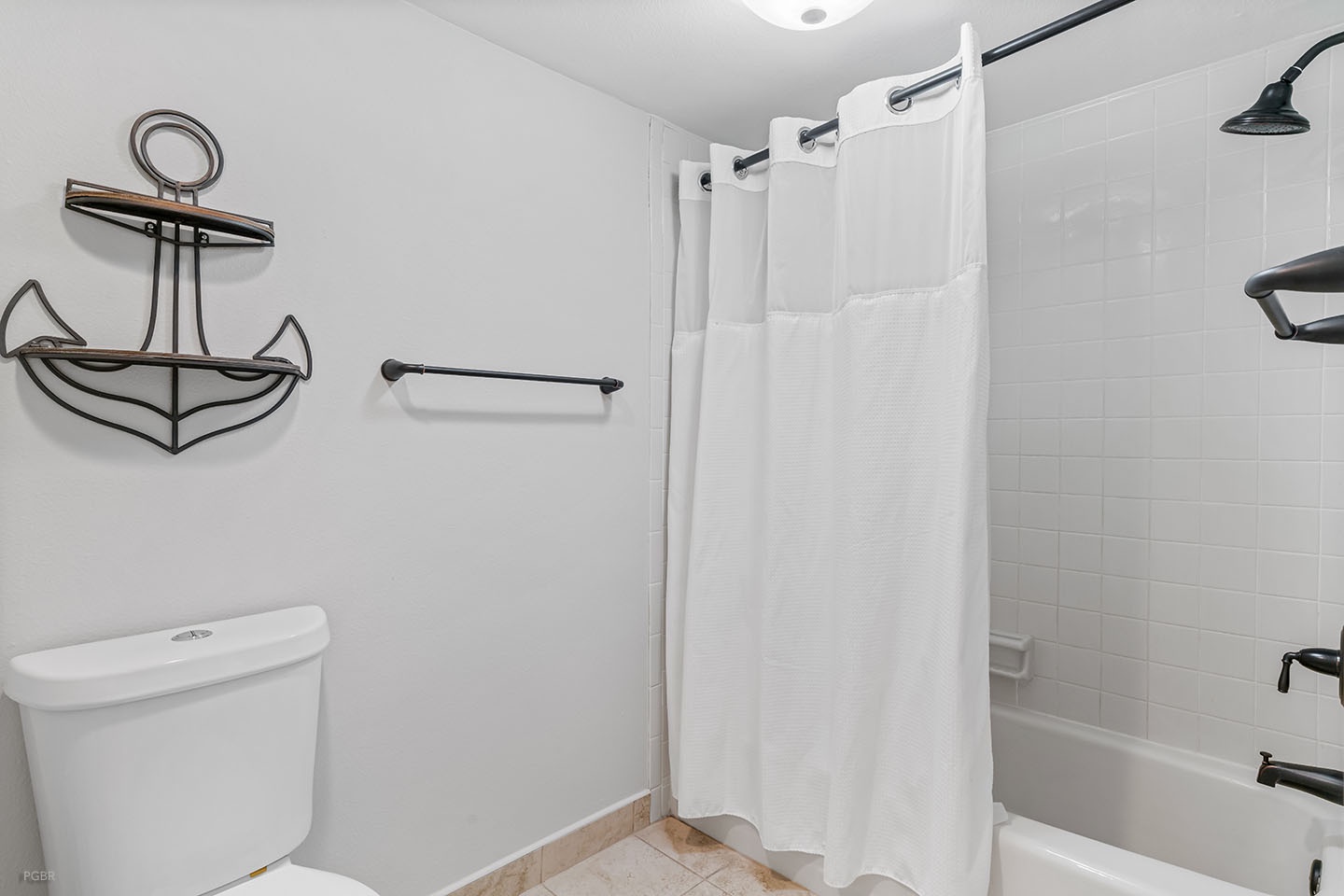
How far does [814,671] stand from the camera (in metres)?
1.74

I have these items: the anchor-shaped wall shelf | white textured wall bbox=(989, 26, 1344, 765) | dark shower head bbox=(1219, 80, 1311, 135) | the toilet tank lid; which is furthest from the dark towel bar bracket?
dark shower head bbox=(1219, 80, 1311, 135)

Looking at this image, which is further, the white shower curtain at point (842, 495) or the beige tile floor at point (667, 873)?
the beige tile floor at point (667, 873)

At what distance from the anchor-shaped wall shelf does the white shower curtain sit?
42.8 inches

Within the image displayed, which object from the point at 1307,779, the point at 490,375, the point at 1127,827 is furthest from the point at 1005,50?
the point at 1127,827

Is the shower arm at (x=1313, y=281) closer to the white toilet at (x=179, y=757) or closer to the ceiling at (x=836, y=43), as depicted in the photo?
the ceiling at (x=836, y=43)

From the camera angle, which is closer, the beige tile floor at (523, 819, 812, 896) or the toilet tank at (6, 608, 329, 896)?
the toilet tank at (6, 608, 329, 896)

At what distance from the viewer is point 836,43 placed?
1.64 metres

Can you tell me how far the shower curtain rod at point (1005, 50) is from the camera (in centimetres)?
128

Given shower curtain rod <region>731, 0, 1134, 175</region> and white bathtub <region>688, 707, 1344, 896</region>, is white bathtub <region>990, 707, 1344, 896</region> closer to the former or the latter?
white bathtub <region>688, 707, 1344, 896</region>

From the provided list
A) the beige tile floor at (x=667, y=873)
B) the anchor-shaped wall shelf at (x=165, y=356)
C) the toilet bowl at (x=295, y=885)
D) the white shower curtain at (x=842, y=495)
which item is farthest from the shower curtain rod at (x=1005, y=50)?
the beige tile floor at (x=667, y=873)

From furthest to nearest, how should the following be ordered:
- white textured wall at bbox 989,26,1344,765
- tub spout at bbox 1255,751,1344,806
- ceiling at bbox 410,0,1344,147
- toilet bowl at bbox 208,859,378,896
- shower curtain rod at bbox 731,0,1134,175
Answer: white textured wall at bbox 989,26,1344,765, ceiling at bbox 410,0,1344,147, tub spout at bbox 1255,751,1344,806, shower curtain rod at bbox 731,0,1134,175, toilet bowl at bbox 208,859,378,896

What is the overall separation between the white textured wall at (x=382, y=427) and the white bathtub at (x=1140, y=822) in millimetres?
1090

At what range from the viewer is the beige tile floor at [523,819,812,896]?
175cm

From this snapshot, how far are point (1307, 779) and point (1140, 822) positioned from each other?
1.74ft
